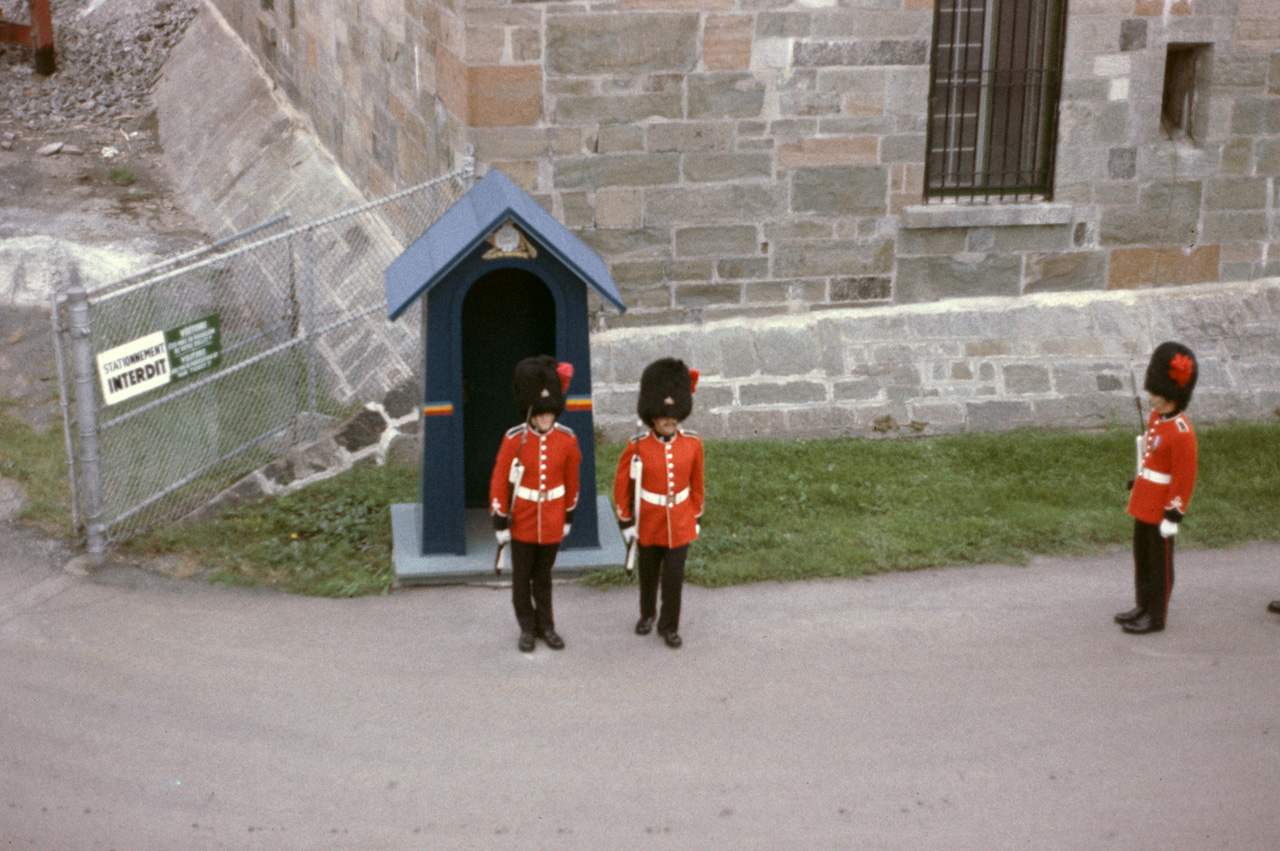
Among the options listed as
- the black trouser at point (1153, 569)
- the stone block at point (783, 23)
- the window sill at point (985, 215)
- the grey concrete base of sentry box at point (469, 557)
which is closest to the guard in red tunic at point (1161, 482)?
the black trouser at point (1153, 569)

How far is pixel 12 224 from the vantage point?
14.7m

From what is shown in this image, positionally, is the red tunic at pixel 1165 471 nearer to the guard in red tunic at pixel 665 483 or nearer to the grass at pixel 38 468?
the guard in red tunic at pixel 665 483

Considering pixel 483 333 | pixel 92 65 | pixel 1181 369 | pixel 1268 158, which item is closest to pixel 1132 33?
pixel 1268 158

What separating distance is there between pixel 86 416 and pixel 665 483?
11.4 ft

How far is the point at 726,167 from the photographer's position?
10.0 metres

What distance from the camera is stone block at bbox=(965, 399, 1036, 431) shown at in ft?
33.9

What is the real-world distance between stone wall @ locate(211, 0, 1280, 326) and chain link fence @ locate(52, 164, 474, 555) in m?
0.88

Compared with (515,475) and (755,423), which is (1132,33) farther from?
(515,475)

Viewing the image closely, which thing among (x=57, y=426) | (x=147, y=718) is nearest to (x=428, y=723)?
(x=147, y=718)

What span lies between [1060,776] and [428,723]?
9.25ft

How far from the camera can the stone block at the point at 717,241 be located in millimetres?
10117

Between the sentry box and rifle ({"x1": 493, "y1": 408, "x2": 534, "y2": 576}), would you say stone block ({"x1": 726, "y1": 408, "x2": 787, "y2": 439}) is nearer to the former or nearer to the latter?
the sentry box

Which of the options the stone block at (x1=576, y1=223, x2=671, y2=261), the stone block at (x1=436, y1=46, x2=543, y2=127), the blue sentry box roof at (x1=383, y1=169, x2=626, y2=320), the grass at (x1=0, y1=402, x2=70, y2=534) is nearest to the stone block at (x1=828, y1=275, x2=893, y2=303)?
the stone block at (x1=576, y1=223, x2=671, y2=261)

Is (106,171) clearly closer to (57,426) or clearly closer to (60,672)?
(57,426)
